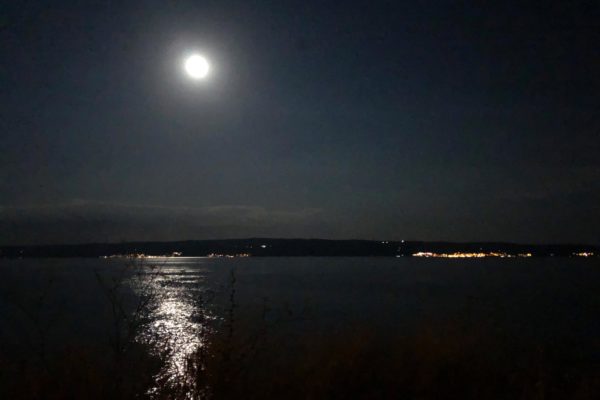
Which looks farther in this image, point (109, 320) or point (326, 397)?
point (109, 320)

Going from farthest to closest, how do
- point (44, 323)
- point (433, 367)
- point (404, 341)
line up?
point (44, 323) → point (404, 341) → point (433, 367)

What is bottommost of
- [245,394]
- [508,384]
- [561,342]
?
[561,342]

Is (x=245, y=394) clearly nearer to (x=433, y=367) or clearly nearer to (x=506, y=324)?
(x=433, y=367)

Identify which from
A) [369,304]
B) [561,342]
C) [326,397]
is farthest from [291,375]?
[369,304]

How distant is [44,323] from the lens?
28.4 m

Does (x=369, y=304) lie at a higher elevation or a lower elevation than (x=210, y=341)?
lower

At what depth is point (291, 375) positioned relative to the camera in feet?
23.9

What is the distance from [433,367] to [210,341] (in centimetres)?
361

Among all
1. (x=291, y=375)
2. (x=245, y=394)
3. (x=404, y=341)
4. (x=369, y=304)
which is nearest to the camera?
(x=245, y=394)

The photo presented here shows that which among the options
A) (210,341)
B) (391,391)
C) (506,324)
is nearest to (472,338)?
(391,391)

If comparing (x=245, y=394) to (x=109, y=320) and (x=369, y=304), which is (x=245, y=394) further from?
(x=369, y=304)

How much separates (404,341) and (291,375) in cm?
365

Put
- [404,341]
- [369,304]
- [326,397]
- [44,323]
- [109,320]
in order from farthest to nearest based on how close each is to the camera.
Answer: [369,304] → [109,320] → [44,323] → [404,341] → [326,397]

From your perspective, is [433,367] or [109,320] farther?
[109,320]
